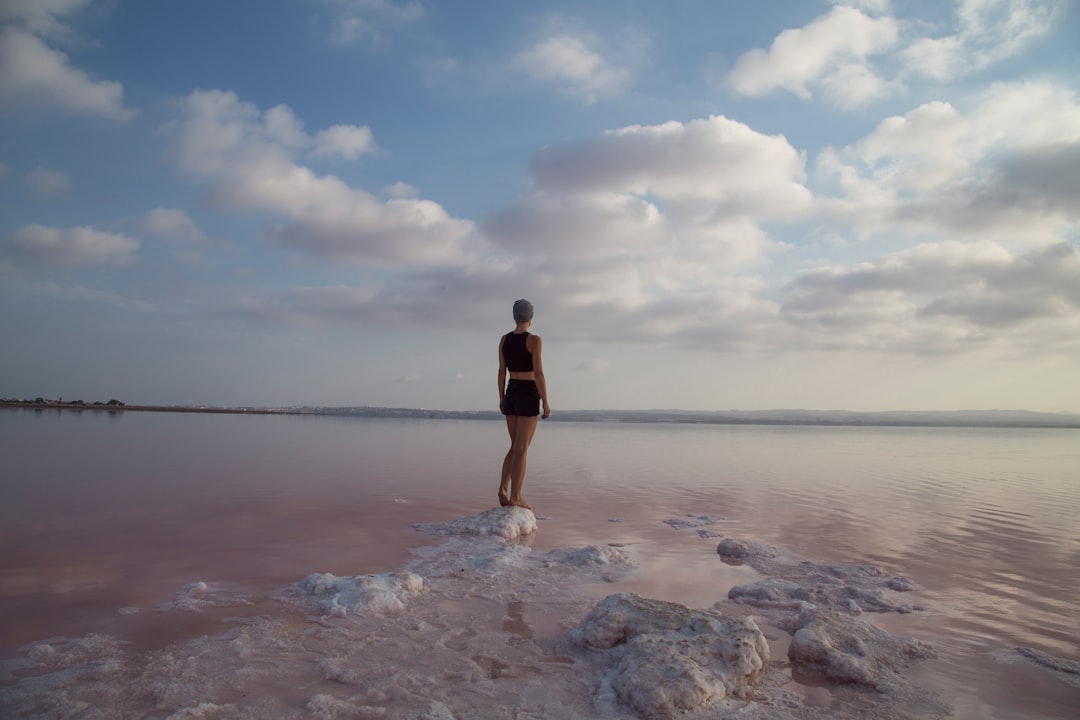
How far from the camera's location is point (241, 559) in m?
4.58

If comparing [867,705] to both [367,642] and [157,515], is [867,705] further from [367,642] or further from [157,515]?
[157,515]

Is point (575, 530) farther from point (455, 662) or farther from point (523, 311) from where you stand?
point (455, 662)

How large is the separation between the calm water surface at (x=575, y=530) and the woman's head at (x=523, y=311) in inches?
93.3

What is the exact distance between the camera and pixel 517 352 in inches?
279

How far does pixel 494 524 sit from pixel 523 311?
8.30 feet

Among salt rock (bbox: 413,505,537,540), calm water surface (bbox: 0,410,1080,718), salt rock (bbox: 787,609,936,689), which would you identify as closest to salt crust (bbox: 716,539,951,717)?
salt rock (bbox: 787,609,936,689)

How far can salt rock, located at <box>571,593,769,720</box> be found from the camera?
249 cm

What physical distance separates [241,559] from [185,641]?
1.69 metres

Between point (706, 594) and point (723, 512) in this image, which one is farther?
point (723, 512)

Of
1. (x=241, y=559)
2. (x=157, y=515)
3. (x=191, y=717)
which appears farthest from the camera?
(x=157, y=515)

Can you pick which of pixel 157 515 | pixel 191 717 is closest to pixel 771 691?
pixel 191 717

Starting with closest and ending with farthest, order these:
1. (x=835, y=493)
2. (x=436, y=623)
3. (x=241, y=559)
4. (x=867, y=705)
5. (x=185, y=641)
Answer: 1. (x=867, y=705)
2. (x=185, y=641)
3. (x=436, y=623)
4. (x=241, y=559)
5. (x=835, y=493)

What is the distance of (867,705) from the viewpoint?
8.42ft

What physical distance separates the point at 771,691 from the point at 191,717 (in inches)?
95.2
